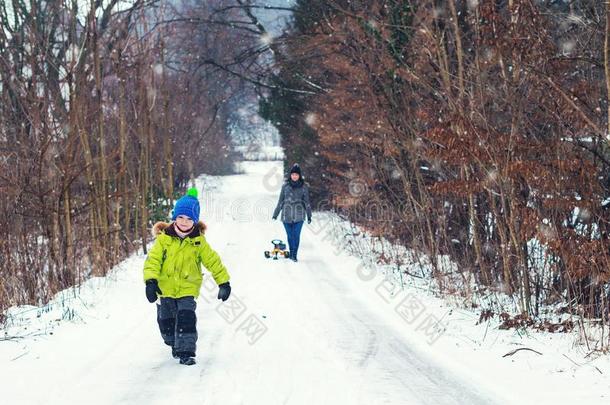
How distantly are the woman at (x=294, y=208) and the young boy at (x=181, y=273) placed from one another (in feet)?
26.6

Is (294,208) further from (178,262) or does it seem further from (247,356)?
(178,262)

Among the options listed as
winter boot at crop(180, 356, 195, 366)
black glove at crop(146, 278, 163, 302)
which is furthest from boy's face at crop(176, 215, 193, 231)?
winter boot at crop(180, 356, 195, 366)

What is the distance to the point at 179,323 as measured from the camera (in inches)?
264

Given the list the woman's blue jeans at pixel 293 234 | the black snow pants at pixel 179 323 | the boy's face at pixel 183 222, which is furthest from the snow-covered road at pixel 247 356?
the woman's blue jeans at pixel 293 234

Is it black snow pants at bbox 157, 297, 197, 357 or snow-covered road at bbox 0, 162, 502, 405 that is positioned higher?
black snow pants at bbox 157, 297, 197, 357

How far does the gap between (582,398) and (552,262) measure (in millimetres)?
3677

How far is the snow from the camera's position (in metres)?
5.68

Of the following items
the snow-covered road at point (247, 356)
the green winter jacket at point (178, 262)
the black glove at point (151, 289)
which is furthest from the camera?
the green winter jacket at point (178, 262)

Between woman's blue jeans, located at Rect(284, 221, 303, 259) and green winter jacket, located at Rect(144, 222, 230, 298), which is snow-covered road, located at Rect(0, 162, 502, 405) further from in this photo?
woman's blue jeans, located at Rect(284, 221, 303, 259)

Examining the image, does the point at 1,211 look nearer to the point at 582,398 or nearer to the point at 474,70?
the point at 474,70

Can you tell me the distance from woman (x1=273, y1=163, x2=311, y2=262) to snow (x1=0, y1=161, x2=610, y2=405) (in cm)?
321

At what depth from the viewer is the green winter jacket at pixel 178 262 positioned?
6.75 metres

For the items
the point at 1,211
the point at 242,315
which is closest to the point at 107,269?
the point at 1,211

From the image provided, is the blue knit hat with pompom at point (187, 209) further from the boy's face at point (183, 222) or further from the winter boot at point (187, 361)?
the winter boot at point (187, 361)
